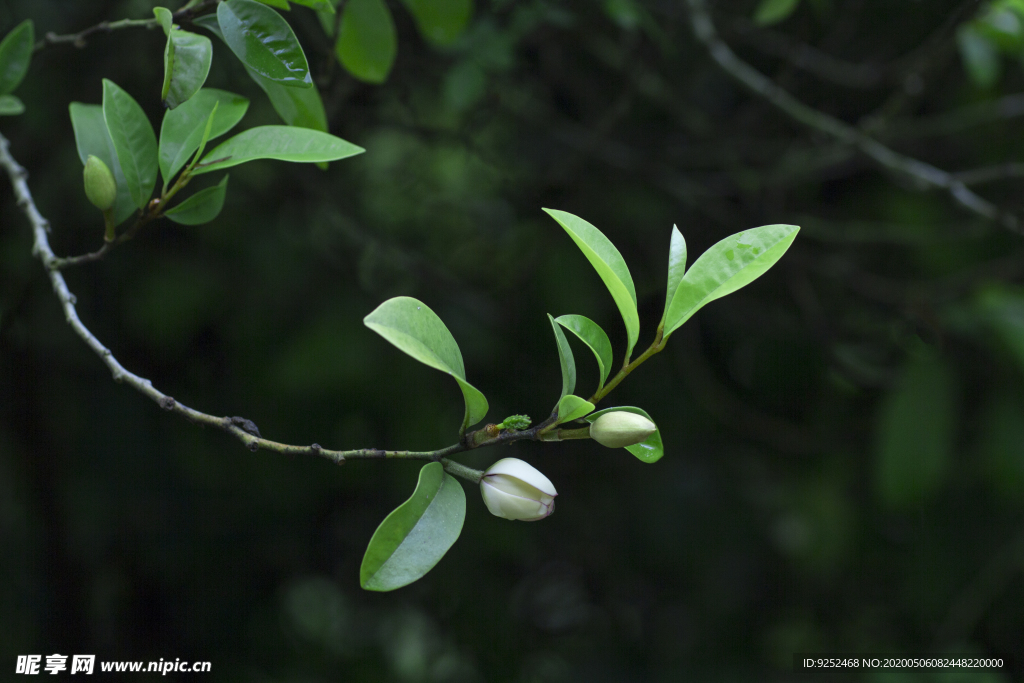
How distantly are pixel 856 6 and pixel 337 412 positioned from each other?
3.66 feet

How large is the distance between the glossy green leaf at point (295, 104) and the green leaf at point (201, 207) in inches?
2.7

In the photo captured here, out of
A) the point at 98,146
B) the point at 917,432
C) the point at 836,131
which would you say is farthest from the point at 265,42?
the point at 917,432

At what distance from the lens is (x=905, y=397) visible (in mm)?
1086

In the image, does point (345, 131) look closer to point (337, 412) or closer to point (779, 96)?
point (337, 412)

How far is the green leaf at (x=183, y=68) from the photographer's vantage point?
1.19 ft

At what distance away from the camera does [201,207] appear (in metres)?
0.46

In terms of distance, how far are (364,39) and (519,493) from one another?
1.45 ft

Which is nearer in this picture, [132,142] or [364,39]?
[132,142]

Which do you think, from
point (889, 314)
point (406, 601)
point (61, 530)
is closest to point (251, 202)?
point (61, 530)

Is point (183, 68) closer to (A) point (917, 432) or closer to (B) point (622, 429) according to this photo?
(B) point (622, 429)

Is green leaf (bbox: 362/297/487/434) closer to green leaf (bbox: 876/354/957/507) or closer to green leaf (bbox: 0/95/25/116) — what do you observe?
green leaf (bbox: 0/95/25/116)

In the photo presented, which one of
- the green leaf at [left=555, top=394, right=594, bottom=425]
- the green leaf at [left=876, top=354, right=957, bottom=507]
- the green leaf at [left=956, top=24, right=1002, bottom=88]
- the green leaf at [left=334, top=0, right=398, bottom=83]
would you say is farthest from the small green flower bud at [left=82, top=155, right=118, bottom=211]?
the green leaf at [left=876, top=354, right=957, bottom=507]

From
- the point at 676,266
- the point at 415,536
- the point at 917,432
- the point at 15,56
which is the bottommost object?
the point at 917,432

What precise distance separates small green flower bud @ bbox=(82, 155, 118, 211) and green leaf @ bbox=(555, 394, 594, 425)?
33 cm
